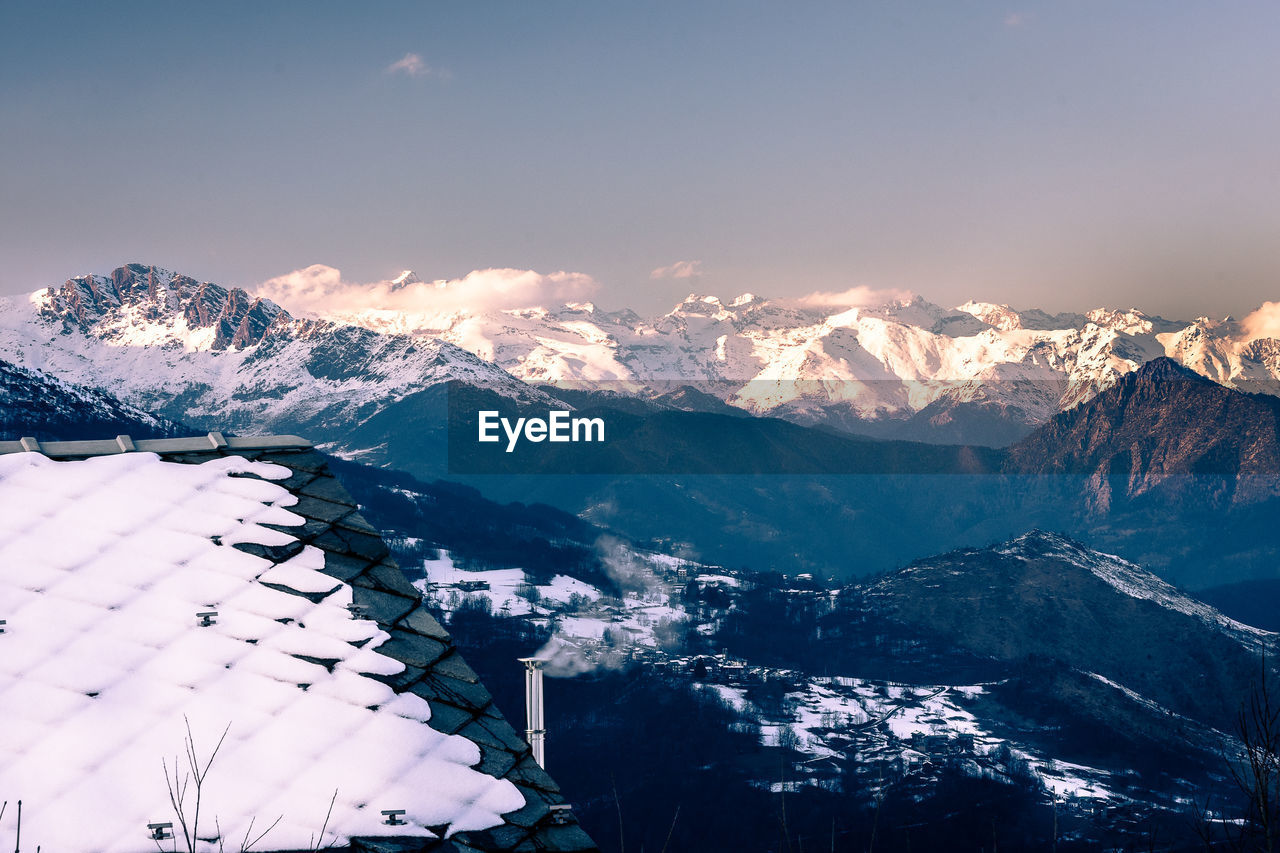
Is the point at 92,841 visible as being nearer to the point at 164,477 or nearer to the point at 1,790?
the point at 1,790

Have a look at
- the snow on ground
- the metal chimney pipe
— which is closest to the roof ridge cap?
the snow on ground

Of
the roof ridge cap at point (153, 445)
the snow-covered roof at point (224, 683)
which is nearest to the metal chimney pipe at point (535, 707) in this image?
the snow-covered roof at point (224, 683)

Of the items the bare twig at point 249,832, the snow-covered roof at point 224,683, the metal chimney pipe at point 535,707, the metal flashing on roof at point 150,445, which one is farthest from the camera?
the metal chimney pipe at point 535,707

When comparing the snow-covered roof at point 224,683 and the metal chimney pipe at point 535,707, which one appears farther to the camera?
the metal chimney pipe at point 535,707

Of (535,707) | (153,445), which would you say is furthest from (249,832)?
(153,445)

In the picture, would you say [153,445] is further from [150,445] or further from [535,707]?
[535,707]

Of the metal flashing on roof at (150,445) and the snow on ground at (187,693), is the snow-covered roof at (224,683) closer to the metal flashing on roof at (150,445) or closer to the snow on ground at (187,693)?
the snow on ground at (187,693)
